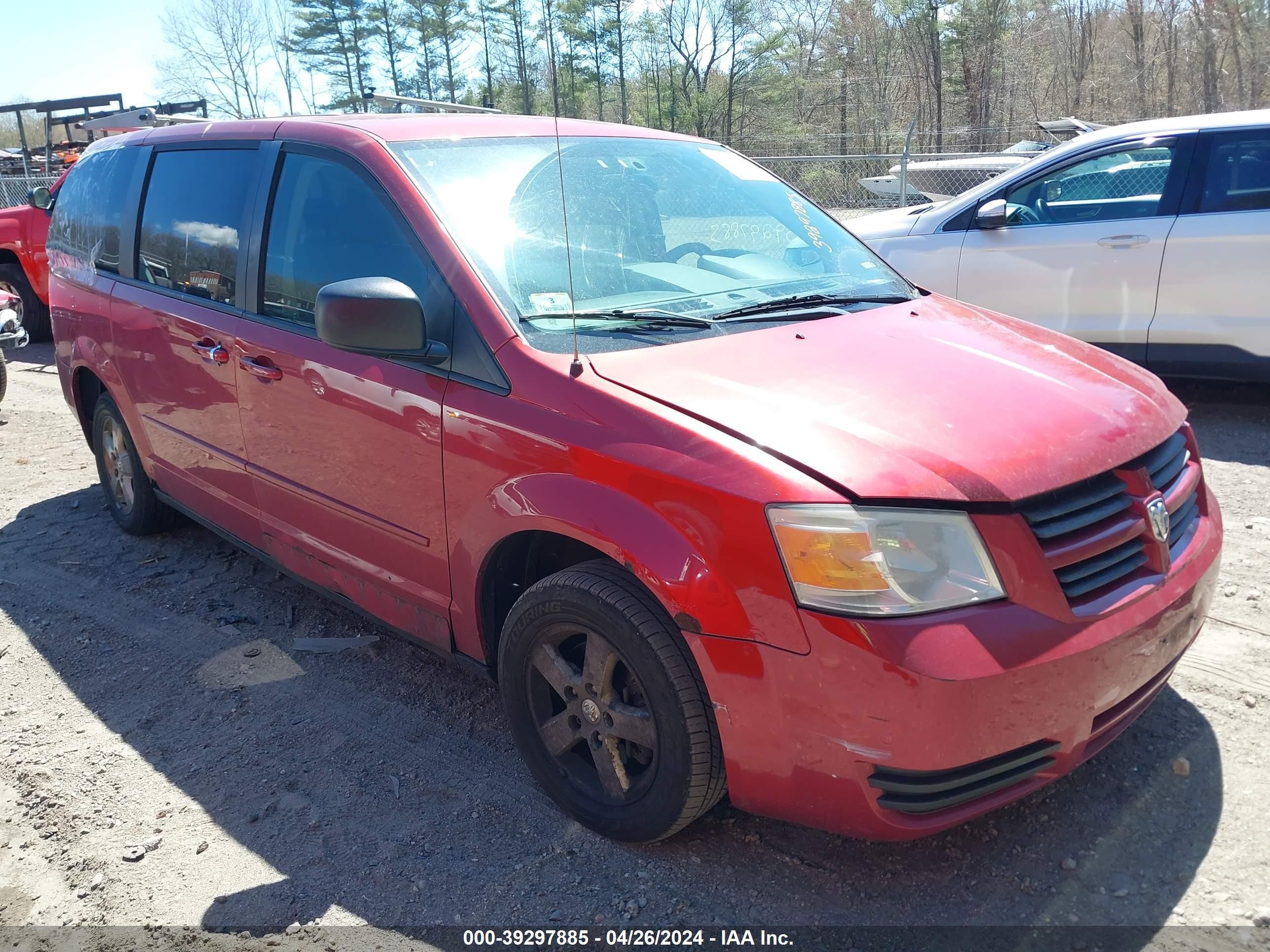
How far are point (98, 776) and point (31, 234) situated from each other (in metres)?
9.71

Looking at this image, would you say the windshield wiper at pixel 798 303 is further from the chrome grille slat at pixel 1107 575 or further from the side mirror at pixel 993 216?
the side mirror at pixel 993 216

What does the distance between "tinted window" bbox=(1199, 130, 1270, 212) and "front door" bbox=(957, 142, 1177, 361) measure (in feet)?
0.71

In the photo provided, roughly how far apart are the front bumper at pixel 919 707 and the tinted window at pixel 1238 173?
14.6 feet

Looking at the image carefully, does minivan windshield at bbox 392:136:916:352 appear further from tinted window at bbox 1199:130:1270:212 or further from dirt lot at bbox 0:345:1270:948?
tinted window at bbox 1199:130:1270:212

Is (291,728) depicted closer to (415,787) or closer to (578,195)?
(415,787)

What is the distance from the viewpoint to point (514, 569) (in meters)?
2.92

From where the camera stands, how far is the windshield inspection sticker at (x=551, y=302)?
9.19 ft

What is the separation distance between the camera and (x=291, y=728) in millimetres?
3350

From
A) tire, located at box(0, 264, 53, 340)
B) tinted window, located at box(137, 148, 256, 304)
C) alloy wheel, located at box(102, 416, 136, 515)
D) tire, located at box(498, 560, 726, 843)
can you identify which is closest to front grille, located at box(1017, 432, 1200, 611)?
tire, located at box(498, 560, 726, 843)

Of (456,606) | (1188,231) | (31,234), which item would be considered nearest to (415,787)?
(456,606)

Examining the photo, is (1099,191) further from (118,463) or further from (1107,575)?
(118,463)

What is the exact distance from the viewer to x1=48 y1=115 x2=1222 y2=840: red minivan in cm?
212

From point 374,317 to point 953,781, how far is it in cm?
185

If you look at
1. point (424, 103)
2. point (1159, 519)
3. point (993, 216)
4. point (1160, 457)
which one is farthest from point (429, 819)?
point (993, 216)
